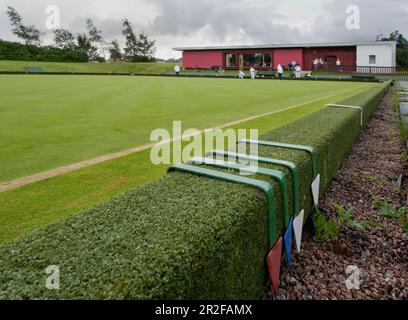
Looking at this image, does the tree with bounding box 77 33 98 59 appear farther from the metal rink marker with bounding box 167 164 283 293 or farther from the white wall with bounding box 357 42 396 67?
the metal rink marker with bounding box 167 164 283 293

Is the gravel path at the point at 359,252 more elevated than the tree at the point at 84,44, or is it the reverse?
the tree at the point at 84,44

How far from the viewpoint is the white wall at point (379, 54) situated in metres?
42.1

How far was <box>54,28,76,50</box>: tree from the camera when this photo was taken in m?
72.4

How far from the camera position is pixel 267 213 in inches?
85.9

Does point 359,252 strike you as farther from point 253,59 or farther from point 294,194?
point 253,59

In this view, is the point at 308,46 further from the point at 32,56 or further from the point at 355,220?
the point at 355,220

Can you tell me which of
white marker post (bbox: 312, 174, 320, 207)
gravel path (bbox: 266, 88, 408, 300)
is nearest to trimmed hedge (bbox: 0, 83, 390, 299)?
gravel path (bbox: 266, 88, 408, 300)

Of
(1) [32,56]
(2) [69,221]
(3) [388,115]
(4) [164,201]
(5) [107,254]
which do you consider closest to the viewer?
(5) [107,254]

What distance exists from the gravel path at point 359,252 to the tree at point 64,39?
77.2 metres

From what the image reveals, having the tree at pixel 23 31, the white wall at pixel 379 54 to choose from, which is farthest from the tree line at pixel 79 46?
the white wall at pixel 379 54

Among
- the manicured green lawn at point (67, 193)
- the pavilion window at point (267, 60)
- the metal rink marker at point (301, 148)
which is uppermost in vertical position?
the pavilion window at point (267, 60)

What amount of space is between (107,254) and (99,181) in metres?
2.46

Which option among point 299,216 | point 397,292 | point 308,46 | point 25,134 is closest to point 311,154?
point 299,216

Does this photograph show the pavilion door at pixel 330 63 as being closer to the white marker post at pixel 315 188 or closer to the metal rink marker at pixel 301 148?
the white marker post at pixel 315 188
